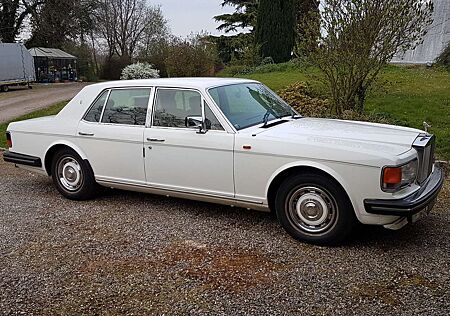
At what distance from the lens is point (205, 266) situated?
13.1 feet

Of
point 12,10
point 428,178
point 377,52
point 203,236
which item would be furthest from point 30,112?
point 12,10

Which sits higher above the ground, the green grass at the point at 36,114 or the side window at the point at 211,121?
the side window at the point at 211,121

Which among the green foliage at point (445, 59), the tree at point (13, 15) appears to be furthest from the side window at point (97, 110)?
the tree at point (13, 15)

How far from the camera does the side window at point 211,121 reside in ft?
16.0

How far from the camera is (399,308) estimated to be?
3273mm

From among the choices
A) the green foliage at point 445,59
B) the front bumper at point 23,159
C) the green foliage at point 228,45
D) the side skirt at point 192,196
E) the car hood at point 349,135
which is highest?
the green foliage at point 228,45

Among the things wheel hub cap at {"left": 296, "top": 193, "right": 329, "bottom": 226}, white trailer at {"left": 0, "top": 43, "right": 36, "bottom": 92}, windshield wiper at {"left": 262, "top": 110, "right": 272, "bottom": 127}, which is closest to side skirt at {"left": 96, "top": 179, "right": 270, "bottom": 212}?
wheel hub cap at {"left": 296, "top": 193, "right": 329, "bottom": 226}

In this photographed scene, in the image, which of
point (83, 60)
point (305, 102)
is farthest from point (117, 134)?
point (83, 60)

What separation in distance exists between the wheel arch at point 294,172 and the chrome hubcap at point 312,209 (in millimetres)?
162

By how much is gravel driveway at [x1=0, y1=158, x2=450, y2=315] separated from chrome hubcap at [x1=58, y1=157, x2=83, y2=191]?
1.64 feet

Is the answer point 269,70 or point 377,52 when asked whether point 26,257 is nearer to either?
point 377,52

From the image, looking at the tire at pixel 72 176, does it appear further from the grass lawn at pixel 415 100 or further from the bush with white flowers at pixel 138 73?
the bush with white flowers at pixel 138 73

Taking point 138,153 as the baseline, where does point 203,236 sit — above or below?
below

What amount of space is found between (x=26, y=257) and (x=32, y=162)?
2.21 m
